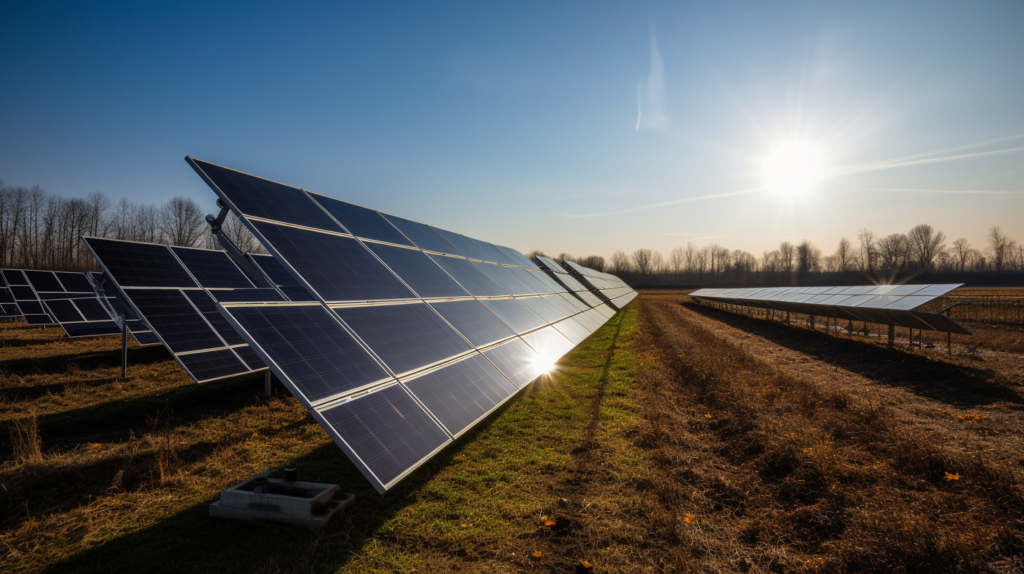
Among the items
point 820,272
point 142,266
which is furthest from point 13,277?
point 820,272

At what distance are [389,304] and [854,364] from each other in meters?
17.1

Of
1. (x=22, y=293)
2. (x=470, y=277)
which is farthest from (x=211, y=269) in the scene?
(x=22, y=293)

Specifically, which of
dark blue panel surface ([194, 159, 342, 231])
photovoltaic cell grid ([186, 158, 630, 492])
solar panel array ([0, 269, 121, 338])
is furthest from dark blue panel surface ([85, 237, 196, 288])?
solar panel array ([0, 269, 121, 338])

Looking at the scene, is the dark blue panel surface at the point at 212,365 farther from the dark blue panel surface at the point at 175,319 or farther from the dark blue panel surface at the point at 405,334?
the dark blue panel surface at the point at 405,334

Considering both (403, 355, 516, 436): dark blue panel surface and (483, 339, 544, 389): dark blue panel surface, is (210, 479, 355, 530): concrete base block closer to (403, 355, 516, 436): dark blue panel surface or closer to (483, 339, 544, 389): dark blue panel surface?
(403, 355, 516, 436): dark blue panel surface

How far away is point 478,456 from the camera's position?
6.49 meters

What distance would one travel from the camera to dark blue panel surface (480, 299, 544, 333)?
9.83 m

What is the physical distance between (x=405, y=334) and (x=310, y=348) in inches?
70.6

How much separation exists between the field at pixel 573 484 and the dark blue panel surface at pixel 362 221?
4.23 m

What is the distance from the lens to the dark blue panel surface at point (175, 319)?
1026 cm

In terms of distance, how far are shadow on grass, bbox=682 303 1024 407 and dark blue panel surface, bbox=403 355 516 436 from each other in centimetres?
1158

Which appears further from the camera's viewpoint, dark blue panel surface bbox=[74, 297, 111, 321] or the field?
dark blue panel surface bbox=[74, 297, 111, 321]

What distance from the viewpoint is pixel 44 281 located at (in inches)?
1031

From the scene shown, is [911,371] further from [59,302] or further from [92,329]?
[59,302]
